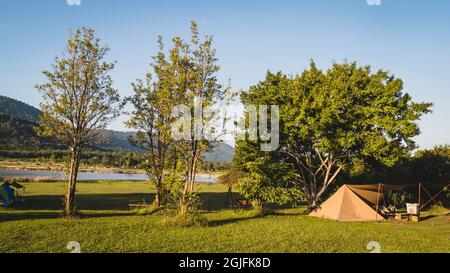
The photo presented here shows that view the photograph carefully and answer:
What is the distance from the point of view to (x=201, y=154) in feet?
70.8

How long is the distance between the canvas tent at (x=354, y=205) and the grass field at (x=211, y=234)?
155 centimetres

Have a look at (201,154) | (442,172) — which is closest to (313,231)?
(201,154)

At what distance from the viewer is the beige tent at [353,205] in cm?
2530

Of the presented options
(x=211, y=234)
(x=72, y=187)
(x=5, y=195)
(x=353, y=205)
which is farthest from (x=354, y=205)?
(x=5, y=195)

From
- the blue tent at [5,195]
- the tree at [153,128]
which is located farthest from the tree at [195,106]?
the blue tent at [5,195]

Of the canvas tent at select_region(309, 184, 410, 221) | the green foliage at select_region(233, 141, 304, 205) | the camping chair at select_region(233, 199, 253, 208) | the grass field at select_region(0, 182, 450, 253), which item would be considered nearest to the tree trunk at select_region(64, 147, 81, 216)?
the grass field at select_region(0, 182, 450, 253)

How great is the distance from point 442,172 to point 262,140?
903 inches

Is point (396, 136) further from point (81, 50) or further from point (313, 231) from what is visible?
point (81, 50)

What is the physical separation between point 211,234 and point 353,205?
1367cm

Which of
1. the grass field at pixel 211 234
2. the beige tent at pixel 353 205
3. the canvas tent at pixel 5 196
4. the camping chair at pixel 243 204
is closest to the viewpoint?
the grass field at pixel 211 234

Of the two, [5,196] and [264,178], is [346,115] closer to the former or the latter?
[264,178]

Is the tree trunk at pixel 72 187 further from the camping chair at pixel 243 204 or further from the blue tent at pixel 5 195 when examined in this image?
the camping chair at pixel 243 204

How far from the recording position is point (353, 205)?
84.4 feet
